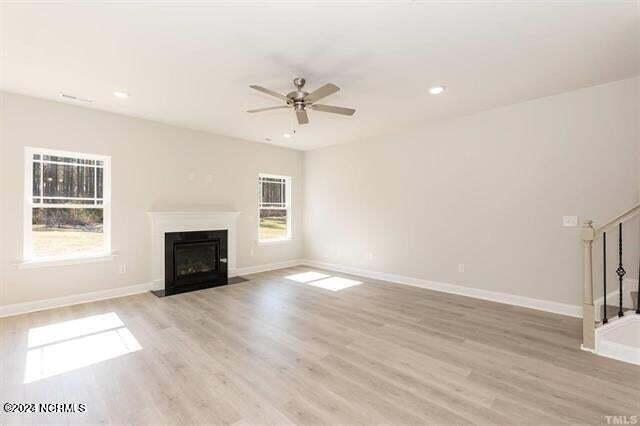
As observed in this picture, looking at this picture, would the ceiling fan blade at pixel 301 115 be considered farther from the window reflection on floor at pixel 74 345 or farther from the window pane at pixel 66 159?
the window pane at pixel 66 159

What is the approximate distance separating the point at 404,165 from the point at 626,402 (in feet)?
13.1

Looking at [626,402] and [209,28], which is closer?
[626,402]

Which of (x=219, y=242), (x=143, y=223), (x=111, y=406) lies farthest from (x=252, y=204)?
(x=111, y=406)

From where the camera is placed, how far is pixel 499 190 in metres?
4.29

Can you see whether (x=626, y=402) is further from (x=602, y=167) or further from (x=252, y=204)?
(x=252, y=204)

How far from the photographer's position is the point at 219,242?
5566 millimetres

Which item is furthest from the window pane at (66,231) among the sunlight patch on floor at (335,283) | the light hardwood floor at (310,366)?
the sunlight patch on floor at (335,283)

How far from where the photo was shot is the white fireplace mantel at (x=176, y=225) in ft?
16.0

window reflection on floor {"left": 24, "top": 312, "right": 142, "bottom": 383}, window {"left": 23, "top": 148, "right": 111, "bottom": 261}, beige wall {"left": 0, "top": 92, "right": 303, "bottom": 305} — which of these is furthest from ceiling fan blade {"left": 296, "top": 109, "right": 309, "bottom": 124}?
window {"left": 23, "top": 148, "right": 111, "bottom": 261}

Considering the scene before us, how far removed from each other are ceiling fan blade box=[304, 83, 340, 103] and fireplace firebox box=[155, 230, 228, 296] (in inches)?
134

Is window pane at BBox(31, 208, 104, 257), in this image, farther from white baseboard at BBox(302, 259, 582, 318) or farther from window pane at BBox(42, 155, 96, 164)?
white baseboard at BBox(302, 259, 582, 318)

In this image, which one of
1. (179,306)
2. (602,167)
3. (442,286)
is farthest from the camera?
(442,286)

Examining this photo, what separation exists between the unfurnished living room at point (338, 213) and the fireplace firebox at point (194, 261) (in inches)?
1.5

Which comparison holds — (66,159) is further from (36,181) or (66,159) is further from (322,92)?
(322,92)
